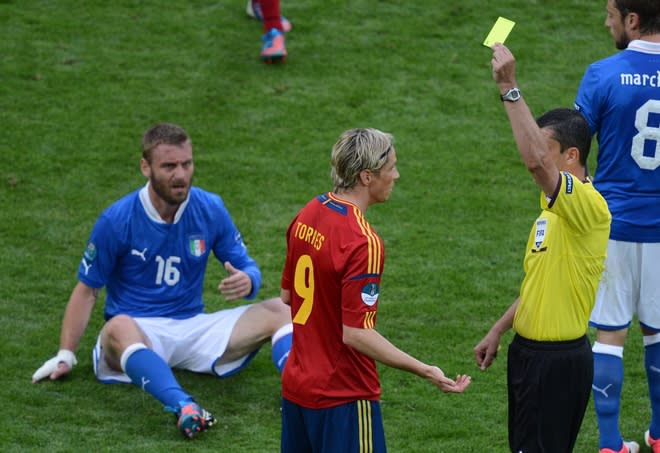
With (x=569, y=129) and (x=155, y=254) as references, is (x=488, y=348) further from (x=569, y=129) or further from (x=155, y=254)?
(x=155, y=254)

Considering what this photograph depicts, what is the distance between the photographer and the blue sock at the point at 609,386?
5066 millimetres

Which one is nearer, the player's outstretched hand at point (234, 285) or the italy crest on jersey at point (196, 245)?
the player's outstretched hand at point (234, 285)

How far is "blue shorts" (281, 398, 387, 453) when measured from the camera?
406 cm

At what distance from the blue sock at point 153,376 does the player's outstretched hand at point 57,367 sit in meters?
0.46

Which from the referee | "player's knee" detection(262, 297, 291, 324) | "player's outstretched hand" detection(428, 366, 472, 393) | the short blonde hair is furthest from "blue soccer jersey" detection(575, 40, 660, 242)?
"player's knee" detection(262, 297, 291, 324)

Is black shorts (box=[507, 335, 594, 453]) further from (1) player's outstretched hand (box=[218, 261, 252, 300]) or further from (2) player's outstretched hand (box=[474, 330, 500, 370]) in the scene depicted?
(1) player's outstretched hand (box=[218, 261, 252, 300])

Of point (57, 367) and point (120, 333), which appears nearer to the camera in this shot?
point (120, 333)

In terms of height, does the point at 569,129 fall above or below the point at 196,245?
above

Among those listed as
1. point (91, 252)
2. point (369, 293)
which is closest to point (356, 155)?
point (369, 293)

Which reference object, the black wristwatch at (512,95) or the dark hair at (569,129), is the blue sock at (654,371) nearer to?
the dark hair at (569,129)

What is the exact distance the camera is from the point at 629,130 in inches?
191

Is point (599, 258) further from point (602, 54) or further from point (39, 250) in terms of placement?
point (602, 54)

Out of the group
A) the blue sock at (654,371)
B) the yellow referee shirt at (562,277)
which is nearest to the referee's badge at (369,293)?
the yellow referee shirt at (562,277)

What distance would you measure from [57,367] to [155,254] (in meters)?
0.80
